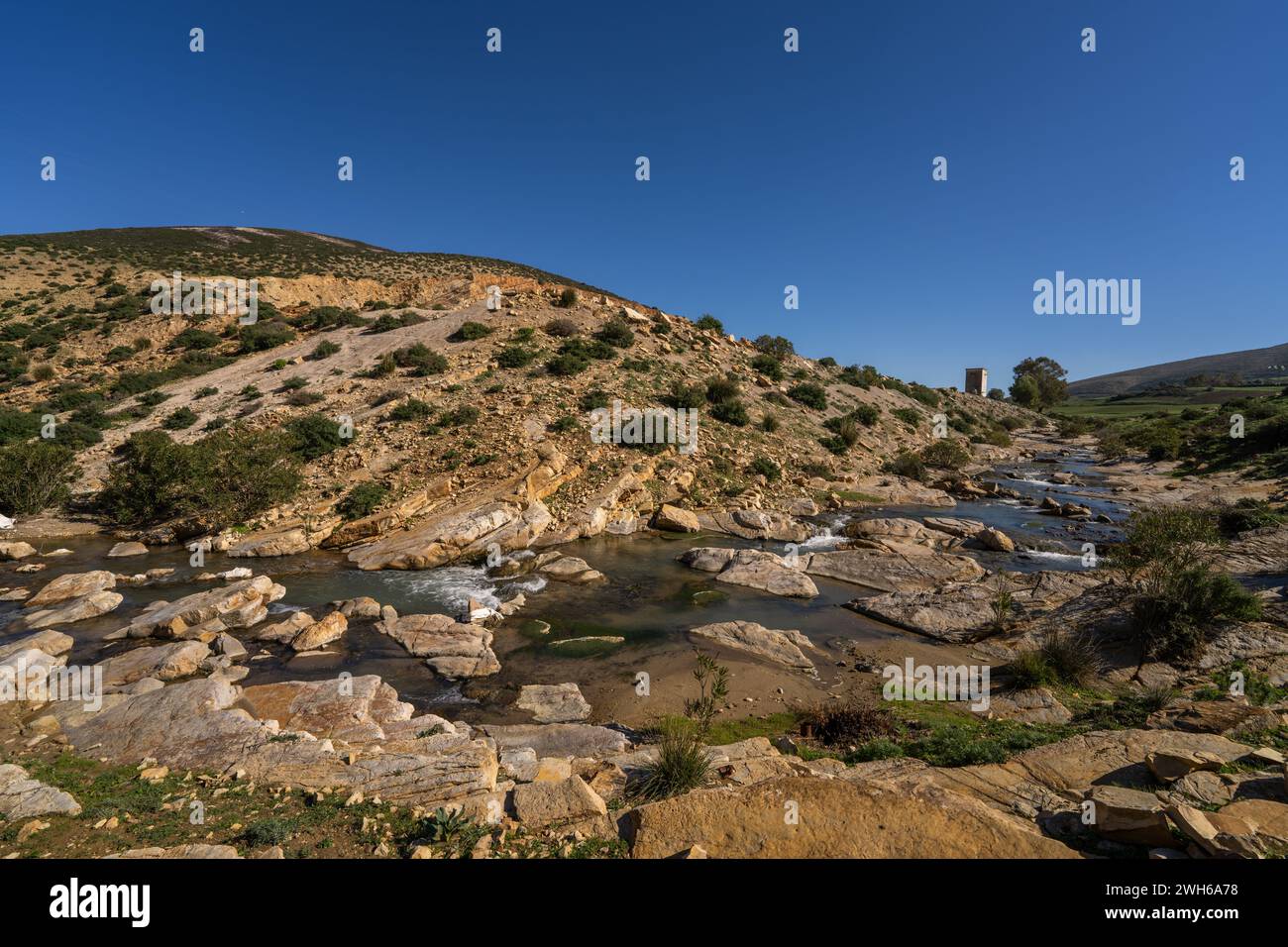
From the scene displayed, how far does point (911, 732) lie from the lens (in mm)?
7289

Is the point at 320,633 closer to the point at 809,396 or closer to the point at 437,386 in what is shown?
the point at 437,386

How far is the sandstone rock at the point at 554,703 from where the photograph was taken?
8305 millimetres

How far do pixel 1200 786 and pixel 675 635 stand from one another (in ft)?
26.5

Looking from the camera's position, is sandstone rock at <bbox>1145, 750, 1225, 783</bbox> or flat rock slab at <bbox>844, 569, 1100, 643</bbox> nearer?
sandstone rock at <bbox>1145, 750, 1225, 783</bbox>

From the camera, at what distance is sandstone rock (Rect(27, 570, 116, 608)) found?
39.0ft

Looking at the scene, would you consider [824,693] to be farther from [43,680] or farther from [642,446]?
[642,446]

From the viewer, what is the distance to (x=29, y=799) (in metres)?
4.96

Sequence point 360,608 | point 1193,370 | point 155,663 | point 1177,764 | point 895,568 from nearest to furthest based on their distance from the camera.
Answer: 1. point 1177,764
2. point 155,663
3. point 360,608
4. point 895,568
5. point 1193,370

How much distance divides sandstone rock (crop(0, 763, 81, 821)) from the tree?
99617mm

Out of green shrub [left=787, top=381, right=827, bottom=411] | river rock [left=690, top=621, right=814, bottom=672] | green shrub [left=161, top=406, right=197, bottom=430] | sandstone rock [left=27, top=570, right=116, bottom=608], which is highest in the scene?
green shrub [left=787, top=381, right=827, bottom=411]

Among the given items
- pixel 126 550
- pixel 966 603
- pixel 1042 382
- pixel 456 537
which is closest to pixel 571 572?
pixel 456 537

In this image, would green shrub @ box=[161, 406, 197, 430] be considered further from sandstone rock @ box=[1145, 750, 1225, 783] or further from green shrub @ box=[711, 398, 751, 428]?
sandstone rock @ box=[1145, 750, 1225, 783]

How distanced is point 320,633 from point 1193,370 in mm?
242546

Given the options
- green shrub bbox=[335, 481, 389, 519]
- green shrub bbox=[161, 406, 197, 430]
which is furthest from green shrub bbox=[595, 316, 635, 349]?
green shrub bbox=[161, 406, 197, 430]
